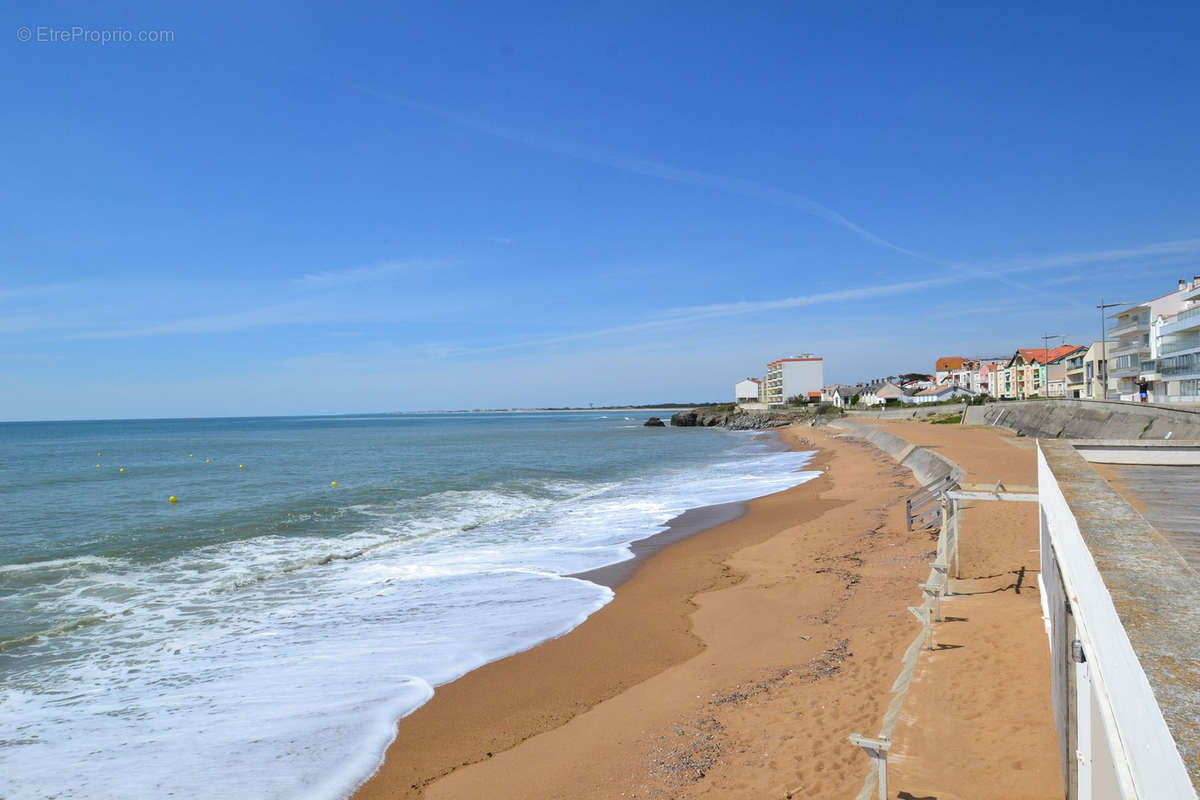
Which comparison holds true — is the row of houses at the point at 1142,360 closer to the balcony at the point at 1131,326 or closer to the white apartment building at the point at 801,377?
the balcony at the point at 1131,326

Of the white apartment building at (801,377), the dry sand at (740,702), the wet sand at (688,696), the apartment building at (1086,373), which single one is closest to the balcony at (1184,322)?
the apartment building at (1086,373)

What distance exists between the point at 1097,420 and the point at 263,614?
112 ft

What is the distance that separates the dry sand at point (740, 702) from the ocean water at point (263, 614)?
0.79 metres

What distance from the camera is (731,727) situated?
6.76 meters

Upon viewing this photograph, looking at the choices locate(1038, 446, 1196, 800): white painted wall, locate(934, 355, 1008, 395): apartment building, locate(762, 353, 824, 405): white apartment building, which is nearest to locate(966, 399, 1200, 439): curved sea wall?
locate(1038, 446, 1196, 800): white painted wall

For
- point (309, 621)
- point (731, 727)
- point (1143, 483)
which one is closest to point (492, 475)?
point (309, 621)

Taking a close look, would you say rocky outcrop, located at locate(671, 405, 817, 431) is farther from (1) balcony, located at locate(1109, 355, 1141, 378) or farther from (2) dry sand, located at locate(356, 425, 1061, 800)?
(2) dry sand, located at locate(356, 425, 1061, 800)

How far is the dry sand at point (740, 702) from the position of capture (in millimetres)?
5785

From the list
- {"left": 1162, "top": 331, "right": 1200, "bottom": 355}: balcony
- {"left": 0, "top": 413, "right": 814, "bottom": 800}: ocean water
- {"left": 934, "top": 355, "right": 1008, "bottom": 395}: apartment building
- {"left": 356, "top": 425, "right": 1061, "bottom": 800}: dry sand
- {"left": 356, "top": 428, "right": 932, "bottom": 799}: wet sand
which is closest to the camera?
{"left": 356, "top": 425, "right": 1061, "bottom": 800}: dry sand

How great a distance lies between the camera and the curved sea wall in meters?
23.1

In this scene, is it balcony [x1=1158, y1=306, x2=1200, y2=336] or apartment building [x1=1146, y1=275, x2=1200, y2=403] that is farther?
apartment building [x1=1146, y1=275, x2=1200, y2=403]

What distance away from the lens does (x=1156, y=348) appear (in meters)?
50.0

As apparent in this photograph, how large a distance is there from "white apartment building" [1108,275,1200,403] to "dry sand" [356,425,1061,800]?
43254 millimetres

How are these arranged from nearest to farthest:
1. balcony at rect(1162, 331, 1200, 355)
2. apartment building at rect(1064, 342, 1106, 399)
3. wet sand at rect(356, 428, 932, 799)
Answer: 1. wet sand at rect(356, 428, 932, 799)
2. balcony at rect(1162, 331, 1200, 355)
3. apartment building at rect(1064, 342, 1106, 399)
